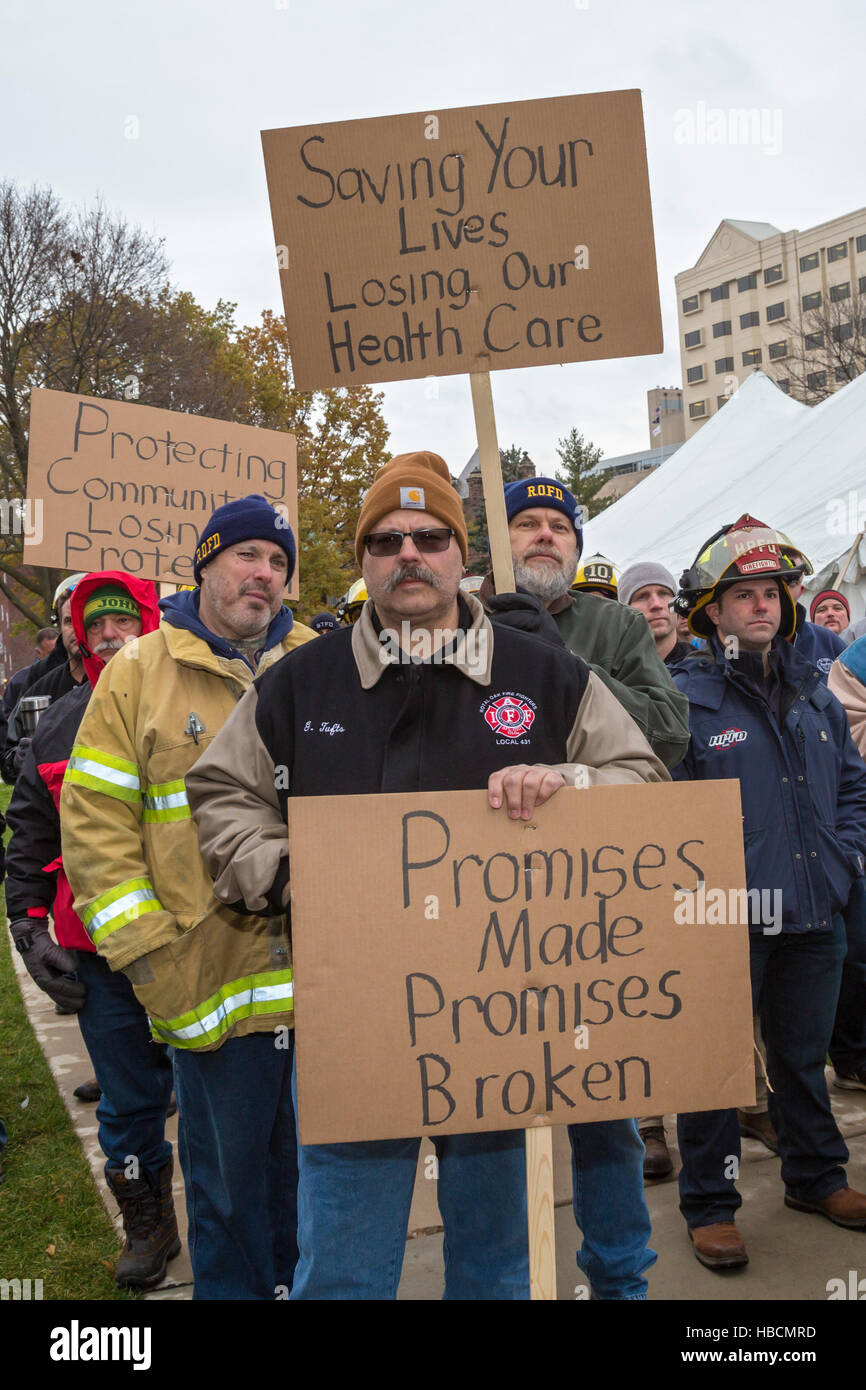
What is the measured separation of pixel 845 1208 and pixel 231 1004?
2137 millimetres

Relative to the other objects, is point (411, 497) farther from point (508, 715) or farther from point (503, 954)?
point (503, 954)

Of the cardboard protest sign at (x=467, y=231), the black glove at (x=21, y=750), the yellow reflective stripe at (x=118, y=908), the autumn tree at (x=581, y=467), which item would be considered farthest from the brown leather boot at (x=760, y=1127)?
the autumn tree at (x=581, y=467)

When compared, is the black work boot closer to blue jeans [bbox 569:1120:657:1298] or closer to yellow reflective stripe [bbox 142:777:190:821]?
yellow reflective stripe [bbox 142:777:190:821]

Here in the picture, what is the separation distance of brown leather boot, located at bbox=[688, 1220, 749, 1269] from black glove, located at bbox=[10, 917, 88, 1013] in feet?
6.73

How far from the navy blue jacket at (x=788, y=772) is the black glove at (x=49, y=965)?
2034 mm

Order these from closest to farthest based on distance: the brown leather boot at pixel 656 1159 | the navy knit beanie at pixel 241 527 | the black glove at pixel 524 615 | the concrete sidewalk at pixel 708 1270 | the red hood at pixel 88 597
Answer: the black glove at pixel 524 615, the navy knit beanie at pixel 241 527, the concrete sidewalk at pixel 708 1270, the red hood at pixel 88 597, the brown leather boot at pixel 656 1159

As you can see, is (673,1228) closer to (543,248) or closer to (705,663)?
(705,663)

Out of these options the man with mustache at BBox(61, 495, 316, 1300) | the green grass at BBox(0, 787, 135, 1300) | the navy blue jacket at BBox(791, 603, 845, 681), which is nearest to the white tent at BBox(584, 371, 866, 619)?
the navy blue jacket at BBox(791, 603, 845, 681)

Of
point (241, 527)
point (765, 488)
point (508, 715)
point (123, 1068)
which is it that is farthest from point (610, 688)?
point (765, 488)

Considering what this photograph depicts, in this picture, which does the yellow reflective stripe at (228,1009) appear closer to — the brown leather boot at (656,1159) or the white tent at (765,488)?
the brown leather boot at (656,1159)

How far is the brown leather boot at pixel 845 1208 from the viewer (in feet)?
11.5

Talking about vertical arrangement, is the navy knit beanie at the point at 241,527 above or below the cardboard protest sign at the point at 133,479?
below
